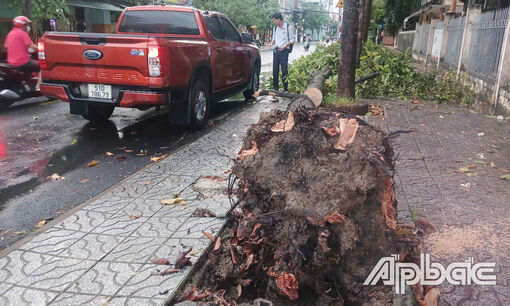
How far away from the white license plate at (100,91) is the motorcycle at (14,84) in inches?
146

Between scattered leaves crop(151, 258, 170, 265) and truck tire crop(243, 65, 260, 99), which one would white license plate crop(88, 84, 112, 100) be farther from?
truck tire crop(243, 65, 260, 99)

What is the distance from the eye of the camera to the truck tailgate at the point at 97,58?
5.90 metres

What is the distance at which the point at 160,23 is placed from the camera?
26.2ft

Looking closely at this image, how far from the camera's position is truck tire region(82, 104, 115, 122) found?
756 cm

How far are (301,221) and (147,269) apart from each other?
1.18 m

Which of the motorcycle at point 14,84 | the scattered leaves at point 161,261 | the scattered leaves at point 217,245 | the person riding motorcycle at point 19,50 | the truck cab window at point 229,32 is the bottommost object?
the scattered leaves at point 161,261

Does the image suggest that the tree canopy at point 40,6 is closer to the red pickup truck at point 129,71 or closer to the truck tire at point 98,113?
the truck tire at point 98,113

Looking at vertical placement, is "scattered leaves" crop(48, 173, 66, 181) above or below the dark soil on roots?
below

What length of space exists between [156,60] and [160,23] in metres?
2.47

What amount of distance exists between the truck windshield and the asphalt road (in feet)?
5.66

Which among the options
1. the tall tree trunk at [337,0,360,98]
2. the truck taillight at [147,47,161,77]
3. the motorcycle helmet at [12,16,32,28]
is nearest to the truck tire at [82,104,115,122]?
the truck taillight at [147,47,161,77]

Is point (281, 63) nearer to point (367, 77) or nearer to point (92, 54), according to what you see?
point (367, 77)

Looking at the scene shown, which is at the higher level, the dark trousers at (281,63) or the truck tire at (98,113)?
the dark trousers at (281,63)

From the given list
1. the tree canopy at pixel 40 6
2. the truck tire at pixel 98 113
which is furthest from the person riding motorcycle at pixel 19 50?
the tree canopy at pixel 40 6
